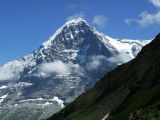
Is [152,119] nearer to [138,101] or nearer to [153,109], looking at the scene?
[153,109]

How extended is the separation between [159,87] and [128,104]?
15555 millimetres

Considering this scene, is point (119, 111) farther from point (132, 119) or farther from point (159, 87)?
point (132, 119)

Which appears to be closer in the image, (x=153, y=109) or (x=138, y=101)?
(x=153, y=109)

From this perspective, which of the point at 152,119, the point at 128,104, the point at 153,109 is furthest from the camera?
the point at 128,104

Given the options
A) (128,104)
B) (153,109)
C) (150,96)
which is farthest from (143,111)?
(128,104)

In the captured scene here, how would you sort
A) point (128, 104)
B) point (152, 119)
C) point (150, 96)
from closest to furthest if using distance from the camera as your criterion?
1. point (152, 119)
2. point (150, 96)
3. point (128, 104)

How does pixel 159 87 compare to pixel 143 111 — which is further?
pixel 159 87

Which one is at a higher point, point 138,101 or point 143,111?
point 138,101

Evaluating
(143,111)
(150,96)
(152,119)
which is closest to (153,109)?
(143,111)

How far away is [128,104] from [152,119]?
243 ft

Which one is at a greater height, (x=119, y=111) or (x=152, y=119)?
(x=119, y=111)

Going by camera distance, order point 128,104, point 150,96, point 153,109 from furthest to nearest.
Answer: point 128,104 < point 150,96 < point 153,109

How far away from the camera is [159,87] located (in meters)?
177

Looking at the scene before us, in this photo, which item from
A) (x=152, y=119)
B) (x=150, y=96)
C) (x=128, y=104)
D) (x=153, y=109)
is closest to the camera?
(x=152, y=119)
